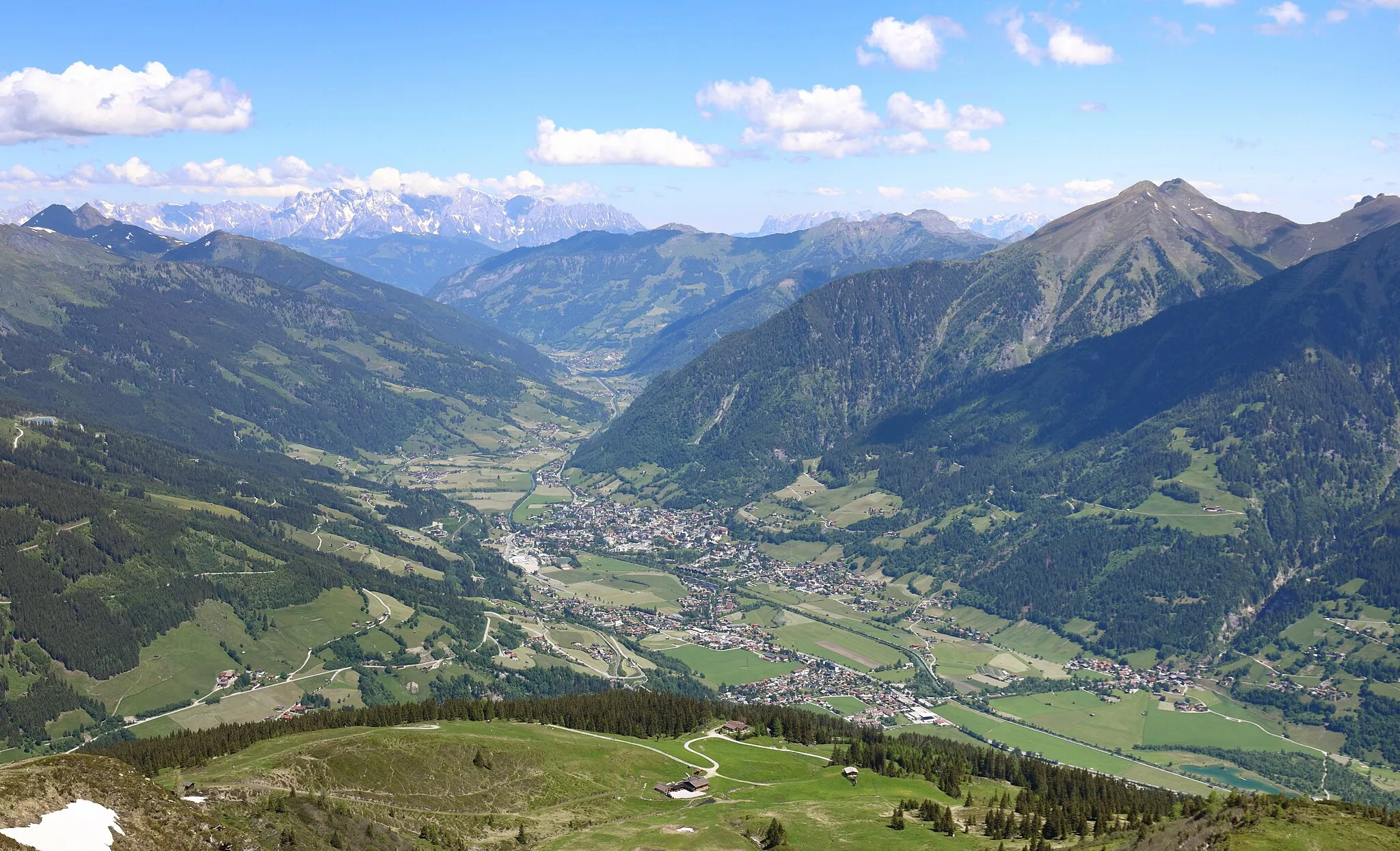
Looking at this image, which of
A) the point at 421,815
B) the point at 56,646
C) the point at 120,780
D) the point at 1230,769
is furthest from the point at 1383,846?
the point at 56,646

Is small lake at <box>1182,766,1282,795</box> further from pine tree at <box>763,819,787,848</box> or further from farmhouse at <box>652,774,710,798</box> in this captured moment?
pine tree at <box>763,819,787,848</box>

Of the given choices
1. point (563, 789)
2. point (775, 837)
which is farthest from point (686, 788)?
point (775, 837)

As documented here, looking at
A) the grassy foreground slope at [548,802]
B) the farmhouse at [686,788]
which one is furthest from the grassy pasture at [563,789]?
the farmhouse at [686,788]

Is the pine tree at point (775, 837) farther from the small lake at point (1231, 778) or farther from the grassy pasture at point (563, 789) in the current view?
the small lake at point (1231, 778)

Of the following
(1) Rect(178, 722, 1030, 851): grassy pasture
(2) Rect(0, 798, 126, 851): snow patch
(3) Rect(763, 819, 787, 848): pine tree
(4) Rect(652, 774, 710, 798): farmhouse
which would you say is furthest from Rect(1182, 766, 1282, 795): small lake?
(2) Rect(0, 798, 126, 851): snow patch

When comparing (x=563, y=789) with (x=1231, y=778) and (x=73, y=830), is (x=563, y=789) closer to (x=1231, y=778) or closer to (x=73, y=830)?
(x=73, y=830)

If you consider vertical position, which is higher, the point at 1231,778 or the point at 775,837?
the point at 775,837

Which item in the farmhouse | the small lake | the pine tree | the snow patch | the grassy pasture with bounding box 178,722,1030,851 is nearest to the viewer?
the snow patch

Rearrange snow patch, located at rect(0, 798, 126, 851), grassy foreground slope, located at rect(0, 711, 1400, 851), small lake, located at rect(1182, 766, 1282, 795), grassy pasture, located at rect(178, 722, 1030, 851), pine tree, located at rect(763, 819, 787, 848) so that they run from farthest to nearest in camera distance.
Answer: small lake, located at rect(1182, 766, 1282, 795) < grassy pasture, located at rect(178, 722, 1030, 851) < pine tree, located at rect(763, 819, 787, 848) < grassy foreground slope, located at rect(0, 711, 1400, 851) < snow patch, located at rect(0, 798, 126, 851)
